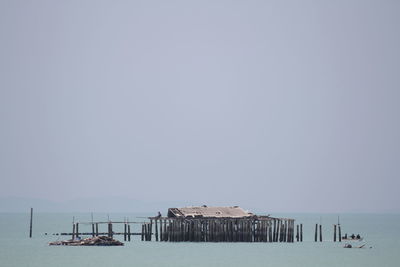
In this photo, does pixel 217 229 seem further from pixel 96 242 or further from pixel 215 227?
pixel 96 242

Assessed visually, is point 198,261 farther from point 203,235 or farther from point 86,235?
point 86,235

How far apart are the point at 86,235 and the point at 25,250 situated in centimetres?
2619

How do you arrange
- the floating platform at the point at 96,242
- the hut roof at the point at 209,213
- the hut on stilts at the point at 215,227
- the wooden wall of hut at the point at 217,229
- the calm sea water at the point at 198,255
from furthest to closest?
the hut roof at the point at 209,213 → the wooden wall of hut at the point at 217,229 → the hut on stilts at the point at 215,227 → the floating platform at the point at 96,242 → the calm sea water at the point at 198,255

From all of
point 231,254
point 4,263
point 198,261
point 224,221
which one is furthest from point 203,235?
point 4,263

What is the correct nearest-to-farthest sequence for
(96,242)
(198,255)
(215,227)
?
1. (198,255)
2. (96,242)
3. (215,227)

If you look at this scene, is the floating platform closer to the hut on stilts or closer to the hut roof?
the hut on stilts

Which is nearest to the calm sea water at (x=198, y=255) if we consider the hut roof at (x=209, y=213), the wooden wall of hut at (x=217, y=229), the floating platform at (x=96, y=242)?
the wooden wall of hut at (x=217, y=229)

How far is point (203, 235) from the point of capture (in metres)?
80.2

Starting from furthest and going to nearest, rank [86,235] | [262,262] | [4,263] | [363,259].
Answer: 1. [86,235]
2. [363,259]
3. [262,262]
4. [4,263]

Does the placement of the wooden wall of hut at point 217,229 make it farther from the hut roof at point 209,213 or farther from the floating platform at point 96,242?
the floating platform at point 96,242

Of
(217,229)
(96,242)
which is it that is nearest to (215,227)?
(217,229)

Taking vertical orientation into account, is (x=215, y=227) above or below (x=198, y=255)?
above

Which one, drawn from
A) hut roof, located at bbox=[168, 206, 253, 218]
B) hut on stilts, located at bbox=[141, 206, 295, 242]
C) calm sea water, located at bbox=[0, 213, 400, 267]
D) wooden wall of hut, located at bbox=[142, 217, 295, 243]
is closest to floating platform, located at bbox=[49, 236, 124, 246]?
calm sea water, located at bbox=[0, 213, 400, 267]

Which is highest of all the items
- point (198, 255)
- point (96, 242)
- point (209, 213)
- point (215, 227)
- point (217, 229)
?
point (209, 213)
